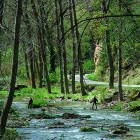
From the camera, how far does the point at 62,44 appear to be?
18547 millimetres

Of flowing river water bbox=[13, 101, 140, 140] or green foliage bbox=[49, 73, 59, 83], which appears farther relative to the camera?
green foliage bbox=[49, 73, 59, 83]

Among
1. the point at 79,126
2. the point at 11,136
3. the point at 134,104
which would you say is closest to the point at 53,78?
the point at 134,104

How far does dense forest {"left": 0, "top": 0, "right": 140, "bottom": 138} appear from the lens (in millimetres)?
24531

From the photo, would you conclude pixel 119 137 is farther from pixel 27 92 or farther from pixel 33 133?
pixel 27 92

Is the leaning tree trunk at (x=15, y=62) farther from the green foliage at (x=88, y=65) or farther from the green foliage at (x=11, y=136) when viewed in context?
the green foliage at (x=88, y=65)

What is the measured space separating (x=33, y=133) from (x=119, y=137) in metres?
3.66

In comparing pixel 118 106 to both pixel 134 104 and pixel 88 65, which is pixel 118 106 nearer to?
pixel 134 104

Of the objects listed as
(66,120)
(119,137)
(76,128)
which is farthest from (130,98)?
(119,137)

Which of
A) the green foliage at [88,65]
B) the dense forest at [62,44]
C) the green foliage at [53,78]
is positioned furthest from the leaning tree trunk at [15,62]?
the green foliage at [88,65]

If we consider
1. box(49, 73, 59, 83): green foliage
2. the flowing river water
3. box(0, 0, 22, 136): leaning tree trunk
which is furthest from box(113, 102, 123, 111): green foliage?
box(49, 73, 59, 83): green foliage

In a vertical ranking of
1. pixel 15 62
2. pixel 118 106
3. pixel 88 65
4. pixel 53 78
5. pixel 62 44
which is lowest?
pixel 118 106

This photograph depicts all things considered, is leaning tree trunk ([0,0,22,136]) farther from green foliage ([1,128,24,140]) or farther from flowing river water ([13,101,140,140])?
flowing river water ([13,101,140,140])

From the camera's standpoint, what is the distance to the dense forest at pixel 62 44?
24.5 meters

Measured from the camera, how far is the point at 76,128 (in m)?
18.0
